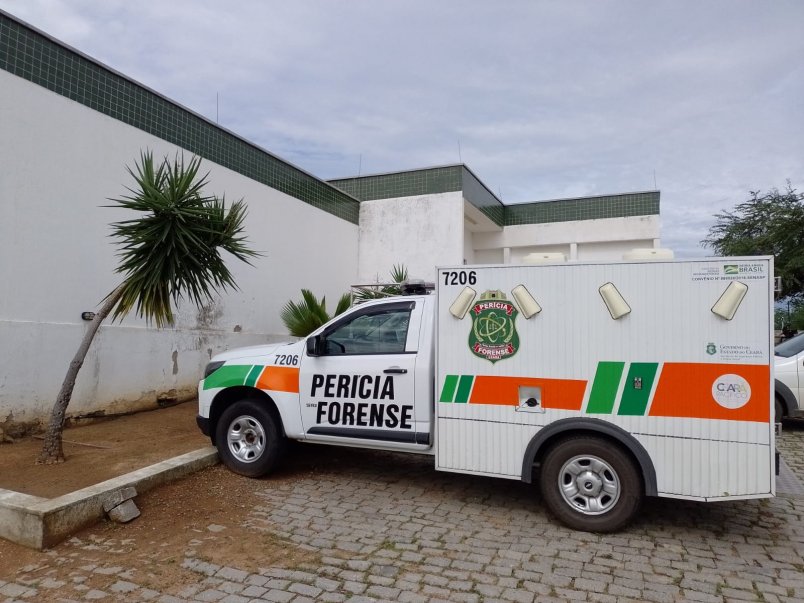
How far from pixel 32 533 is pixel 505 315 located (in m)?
4.08

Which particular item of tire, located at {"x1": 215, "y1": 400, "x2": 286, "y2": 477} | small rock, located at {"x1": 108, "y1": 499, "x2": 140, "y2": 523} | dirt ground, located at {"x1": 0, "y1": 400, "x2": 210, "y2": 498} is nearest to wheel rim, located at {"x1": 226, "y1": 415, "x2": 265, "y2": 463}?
tire, located at {"x1": 215, "y1": 400, "x2": 286, "y2": 477}

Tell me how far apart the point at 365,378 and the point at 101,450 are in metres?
3.32

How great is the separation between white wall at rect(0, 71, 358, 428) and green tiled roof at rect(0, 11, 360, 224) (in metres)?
0.18

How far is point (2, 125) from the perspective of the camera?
6934mm

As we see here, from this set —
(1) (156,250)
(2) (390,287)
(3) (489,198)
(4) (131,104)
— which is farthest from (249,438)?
(3) (489,198)

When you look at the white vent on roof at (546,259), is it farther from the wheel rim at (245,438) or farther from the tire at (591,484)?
the wheel rim at (245,438)

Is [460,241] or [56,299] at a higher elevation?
[460,241]

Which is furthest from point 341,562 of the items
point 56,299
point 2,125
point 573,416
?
point 2,125

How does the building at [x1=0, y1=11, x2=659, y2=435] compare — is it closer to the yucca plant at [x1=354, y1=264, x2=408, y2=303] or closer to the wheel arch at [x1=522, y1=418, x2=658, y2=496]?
the yucca plant at [x1=354, y1=264, x2=408, y2=303]

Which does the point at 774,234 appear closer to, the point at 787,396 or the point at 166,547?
the point at 787,396

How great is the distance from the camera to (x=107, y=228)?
830cm

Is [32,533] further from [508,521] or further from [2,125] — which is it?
[2,125]

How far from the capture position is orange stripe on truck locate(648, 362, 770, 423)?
4.46 meters

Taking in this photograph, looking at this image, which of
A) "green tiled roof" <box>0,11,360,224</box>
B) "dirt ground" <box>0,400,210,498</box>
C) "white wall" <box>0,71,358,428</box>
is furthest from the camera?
"green tiled roof" <box>0,11,360,224</box>
